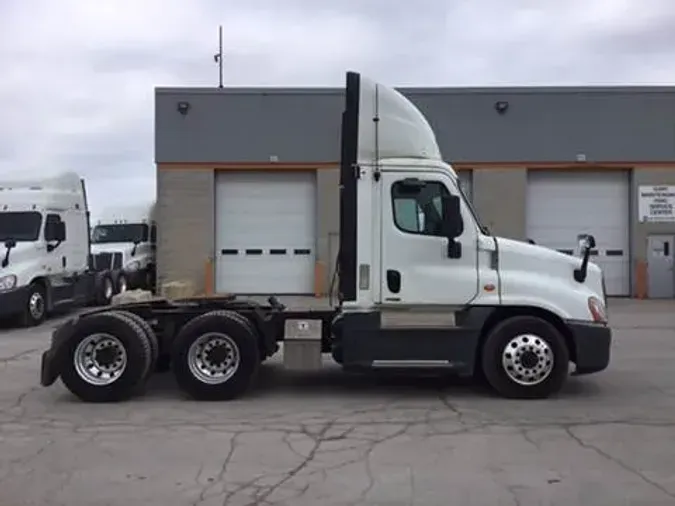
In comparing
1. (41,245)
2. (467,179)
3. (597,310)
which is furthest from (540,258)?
(467,179)

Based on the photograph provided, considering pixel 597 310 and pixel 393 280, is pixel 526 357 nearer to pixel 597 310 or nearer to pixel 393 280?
pixel 597 310

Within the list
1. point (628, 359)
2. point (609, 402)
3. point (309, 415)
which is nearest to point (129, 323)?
point (309, 415)

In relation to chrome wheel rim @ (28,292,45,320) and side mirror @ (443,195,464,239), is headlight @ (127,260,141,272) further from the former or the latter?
side mirror @ (443,195,464,239)

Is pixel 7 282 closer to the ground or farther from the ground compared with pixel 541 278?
closer to the ground

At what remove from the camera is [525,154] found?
26562 mm

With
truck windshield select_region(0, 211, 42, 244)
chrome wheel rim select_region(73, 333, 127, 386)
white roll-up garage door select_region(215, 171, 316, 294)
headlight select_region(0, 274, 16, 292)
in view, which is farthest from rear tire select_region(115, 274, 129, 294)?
chrome wheel rim select_region(73, 333, 127, 386)

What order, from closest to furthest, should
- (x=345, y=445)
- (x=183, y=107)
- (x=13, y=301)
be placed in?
(x=345, y=445) → (x=13, y=301) → (x=183, y=107)

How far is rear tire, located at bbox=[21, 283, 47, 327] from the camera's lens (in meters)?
18.6

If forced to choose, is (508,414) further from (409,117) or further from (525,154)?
(525,154)

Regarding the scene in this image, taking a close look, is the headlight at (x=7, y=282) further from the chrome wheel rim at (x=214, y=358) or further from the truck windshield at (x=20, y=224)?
the chrome wheel rim at (x=214, y=358)

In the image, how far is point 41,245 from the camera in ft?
62.3

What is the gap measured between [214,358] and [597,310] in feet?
13.9

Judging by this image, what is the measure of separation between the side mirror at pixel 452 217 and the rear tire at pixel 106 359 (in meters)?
3.46

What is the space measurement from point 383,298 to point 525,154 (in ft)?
58.7
